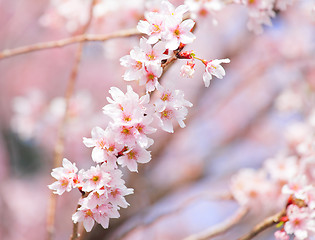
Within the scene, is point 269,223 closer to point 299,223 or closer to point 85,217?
point 299,223

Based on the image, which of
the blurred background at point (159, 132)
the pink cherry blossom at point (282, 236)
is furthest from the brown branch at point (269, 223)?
the blurred background at point (159, 132)

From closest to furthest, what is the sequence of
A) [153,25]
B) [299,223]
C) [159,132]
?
[153,25] < [299,223] < [159,132]

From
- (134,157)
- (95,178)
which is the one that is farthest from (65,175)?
(134,157)

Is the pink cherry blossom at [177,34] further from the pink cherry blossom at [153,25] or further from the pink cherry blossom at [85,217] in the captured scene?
the pink cherry blossom at [85,217]

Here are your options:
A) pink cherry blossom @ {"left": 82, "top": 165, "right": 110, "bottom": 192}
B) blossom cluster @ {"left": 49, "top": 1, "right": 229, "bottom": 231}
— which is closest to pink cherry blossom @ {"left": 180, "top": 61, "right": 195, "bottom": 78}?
blossom cluster @ {"left": 49, "top": 1, "right": 229, "bottom": 231}

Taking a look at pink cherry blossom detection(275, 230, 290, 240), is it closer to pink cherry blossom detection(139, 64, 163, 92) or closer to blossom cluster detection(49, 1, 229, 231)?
blossom cluster detection(49, 1, 229, 231)

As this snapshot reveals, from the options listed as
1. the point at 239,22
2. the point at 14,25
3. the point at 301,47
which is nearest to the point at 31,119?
the point at 14,25
